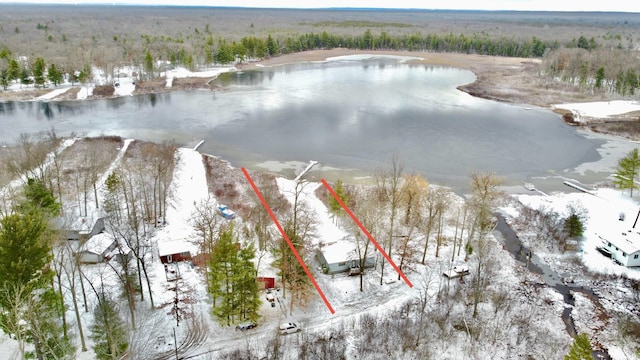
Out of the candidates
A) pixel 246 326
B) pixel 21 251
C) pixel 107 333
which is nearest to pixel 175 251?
pixel 246 326

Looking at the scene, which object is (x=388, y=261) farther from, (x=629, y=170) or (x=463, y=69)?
(x=463, y=69)

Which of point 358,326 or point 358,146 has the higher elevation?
point 358,146

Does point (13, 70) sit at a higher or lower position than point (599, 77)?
higher

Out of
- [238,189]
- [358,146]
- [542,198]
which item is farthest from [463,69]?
[238,189]

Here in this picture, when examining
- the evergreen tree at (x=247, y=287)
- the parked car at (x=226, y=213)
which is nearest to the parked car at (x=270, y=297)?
the evergreen tree at (x=247, y=287)

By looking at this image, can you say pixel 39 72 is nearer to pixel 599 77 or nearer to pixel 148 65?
pixel 148 65

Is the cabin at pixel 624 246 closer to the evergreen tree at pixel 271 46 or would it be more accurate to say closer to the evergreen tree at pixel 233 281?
the evergreen tree at pixel 233 281
